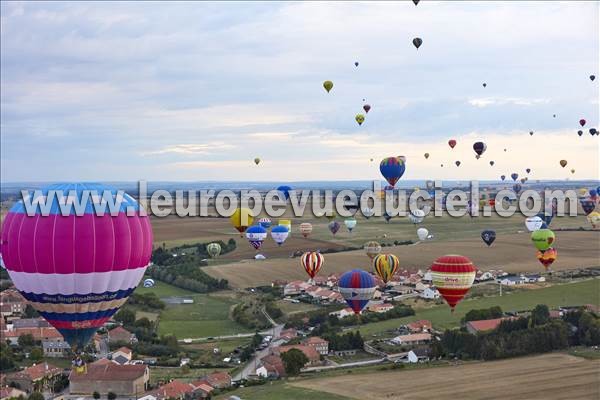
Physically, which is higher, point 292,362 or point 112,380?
point 292,362

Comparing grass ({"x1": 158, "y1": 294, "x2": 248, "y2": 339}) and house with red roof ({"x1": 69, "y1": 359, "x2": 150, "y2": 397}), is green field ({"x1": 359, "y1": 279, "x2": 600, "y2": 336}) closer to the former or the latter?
grass ({"x1": 158, "y1": 294, "x2": 248, "y2": 339})

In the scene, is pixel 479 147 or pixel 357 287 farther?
pixel 479 147

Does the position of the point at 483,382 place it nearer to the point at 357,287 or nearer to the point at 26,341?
the point at 357,287

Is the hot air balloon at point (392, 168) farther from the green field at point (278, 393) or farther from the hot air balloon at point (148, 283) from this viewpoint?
the green field at point (278, 393)

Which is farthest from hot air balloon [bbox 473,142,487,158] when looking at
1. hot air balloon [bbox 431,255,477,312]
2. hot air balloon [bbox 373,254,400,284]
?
hot air balloon [bbox 431,255,477,312]

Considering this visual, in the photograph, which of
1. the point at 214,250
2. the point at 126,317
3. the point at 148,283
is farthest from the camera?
the point at 214,250

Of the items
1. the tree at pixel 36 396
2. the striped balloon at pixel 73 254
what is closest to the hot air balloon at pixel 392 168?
the tree at pixel 36 396

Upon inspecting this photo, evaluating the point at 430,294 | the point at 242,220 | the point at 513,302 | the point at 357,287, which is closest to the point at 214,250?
the point at 242,220
